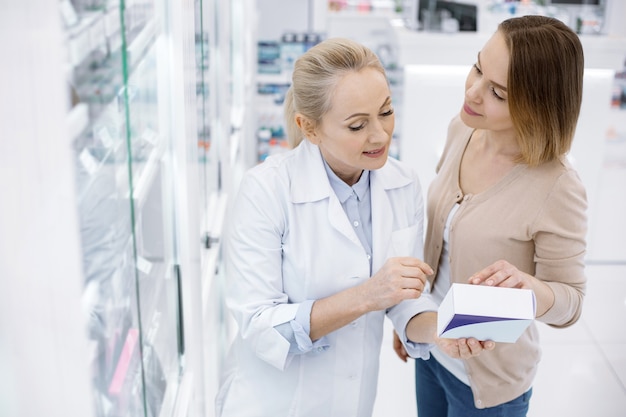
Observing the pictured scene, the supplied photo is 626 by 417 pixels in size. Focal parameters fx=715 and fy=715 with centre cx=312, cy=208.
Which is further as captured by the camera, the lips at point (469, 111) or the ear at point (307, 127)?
the lips at point (469, 111)

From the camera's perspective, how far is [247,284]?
162cm

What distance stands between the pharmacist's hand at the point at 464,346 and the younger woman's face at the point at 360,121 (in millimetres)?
440

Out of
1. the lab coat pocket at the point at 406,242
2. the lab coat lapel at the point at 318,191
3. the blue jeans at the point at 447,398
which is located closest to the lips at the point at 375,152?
the lab coat lapel at the point at 318,191

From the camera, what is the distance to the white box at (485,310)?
1.47m

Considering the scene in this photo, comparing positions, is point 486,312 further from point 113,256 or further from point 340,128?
point 113,256

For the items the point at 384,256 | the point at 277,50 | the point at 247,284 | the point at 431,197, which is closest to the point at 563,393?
the point at 431,197

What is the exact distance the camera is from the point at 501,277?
1680 mm

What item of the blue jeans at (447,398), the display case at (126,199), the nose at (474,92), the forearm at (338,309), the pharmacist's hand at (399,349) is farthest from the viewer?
the pharmacist's hand at (399,349)

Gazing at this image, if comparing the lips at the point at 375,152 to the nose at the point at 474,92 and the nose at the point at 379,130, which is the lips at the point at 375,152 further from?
the nose at the point at 474,92

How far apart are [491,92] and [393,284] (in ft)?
2.00

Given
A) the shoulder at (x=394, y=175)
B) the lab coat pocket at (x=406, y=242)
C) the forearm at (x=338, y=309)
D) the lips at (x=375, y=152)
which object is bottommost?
the forearm at (x=338, y=309)

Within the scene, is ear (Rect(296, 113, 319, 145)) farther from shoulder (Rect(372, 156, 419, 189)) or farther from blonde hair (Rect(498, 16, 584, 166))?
blonde hair (Rect(498, 16, 584, 166))

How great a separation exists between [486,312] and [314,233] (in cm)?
44

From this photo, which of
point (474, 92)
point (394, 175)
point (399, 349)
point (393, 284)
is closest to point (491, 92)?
point (474, 92)
